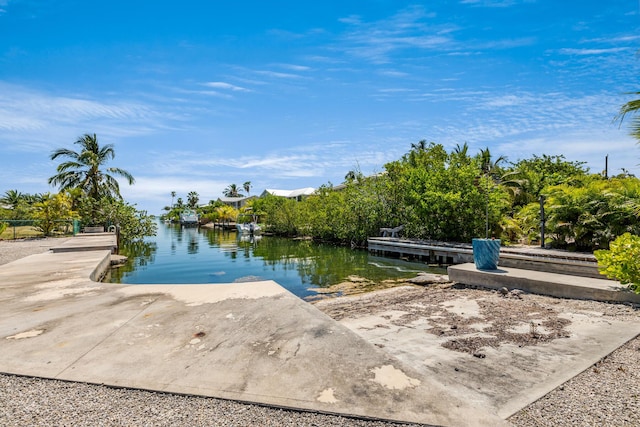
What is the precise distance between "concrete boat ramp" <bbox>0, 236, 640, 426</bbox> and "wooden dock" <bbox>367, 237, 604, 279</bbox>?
3966 mm

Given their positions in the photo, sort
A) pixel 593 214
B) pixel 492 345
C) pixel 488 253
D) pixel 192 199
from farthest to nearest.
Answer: pixel 192 199, pixel 593 214, pixel 488 253, pixel 492 345

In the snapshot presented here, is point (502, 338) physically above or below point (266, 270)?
above

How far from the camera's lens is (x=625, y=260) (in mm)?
6137

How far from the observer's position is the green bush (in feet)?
19.9

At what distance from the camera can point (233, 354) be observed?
11.4ft

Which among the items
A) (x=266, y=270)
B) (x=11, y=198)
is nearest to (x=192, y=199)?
(x=11, y=198)

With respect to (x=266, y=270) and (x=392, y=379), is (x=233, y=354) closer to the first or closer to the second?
(x=392, y=379)

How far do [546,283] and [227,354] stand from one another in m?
7.00

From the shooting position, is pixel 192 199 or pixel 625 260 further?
pixel 192 199

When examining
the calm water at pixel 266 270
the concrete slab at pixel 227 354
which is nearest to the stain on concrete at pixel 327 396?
the concrete slab at pixel 227 354

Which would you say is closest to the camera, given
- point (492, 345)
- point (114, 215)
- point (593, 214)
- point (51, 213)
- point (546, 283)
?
point (492, 345)

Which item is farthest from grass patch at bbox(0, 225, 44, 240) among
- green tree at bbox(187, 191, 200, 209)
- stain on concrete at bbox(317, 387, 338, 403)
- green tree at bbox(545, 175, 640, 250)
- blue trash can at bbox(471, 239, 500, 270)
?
green tree at bbox(187, 191, 200, 209)

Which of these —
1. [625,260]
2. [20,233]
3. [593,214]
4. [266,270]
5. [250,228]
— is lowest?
[266,270]

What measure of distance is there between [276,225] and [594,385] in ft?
132
